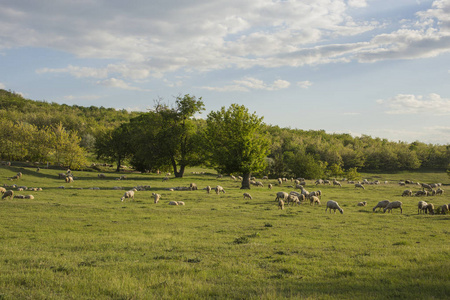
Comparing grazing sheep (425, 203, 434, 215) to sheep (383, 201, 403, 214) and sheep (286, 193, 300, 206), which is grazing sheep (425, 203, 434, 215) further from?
sheep (286, 193, 300, 206)

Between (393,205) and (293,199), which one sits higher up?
(393,205)

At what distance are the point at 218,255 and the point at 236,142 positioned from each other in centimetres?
3385

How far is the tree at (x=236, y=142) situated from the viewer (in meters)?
44.8

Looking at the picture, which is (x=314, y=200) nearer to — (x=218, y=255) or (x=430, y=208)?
(x=430, y=208)

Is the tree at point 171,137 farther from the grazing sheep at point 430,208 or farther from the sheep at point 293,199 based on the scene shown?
the grazing sheep at point 430,208

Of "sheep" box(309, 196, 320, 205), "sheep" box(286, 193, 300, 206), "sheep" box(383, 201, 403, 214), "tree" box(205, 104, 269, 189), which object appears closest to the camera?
"sheep" box(383, 201, 403, 214)

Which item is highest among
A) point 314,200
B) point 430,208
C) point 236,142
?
point 236,142

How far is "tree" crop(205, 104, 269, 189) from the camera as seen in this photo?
4483 centimetres

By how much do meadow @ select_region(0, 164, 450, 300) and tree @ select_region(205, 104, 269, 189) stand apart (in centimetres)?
2162

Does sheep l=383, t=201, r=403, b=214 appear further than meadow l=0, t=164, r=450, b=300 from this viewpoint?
Yes

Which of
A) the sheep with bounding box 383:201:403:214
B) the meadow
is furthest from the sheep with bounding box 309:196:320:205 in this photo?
the meadow

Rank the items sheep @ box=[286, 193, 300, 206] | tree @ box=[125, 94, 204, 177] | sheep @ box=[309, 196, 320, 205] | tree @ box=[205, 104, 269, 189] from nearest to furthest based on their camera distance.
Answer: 1. sheep @ box=[286, 193, 300, 206]
2. sheep @ box=[309, 196, 320, 205]
3. tree @ box=[205, 104, 269, 189]
4. tree @ box=[125, 94, 204, 177]

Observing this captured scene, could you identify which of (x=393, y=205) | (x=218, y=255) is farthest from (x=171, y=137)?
(x=218, y=255)

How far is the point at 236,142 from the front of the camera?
148 feet
